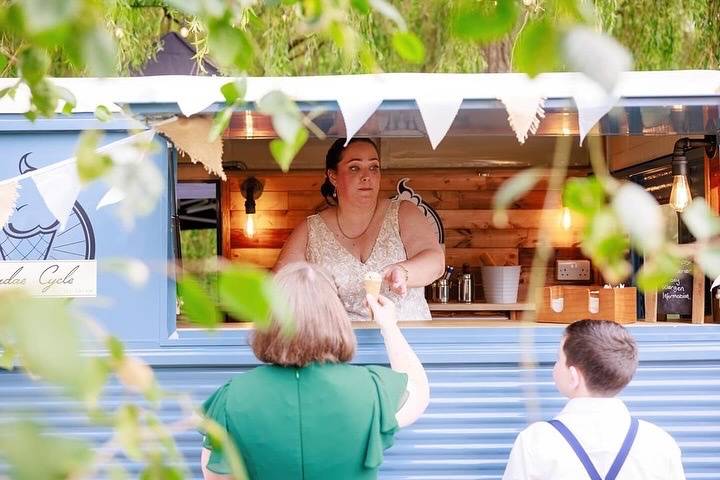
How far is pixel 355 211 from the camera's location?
4.15m

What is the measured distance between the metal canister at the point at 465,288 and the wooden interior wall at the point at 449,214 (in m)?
0.36

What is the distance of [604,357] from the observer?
2.64 m

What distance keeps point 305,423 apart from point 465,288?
4.29m

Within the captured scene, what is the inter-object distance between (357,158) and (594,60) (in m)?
3.32

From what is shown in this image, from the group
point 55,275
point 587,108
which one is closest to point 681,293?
point 587,108

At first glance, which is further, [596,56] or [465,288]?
[465,288]

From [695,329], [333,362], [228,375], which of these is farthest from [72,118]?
[695,329]

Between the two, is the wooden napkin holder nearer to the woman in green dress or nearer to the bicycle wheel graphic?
the woman in green dress

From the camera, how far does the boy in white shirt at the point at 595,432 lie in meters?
2.50

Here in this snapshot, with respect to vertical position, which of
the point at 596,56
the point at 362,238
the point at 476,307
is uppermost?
the point at 596,56

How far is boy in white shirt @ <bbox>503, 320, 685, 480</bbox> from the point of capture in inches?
98.6

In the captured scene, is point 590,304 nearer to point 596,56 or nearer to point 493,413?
point 493,413

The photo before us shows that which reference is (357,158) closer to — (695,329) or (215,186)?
(695,329)

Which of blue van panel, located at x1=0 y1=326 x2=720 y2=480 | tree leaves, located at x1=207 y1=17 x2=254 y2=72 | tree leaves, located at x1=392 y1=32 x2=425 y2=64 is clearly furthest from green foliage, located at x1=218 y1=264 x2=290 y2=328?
blue van panel, located at x1=0 y1=326 x2=720 y2=480
